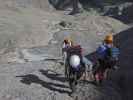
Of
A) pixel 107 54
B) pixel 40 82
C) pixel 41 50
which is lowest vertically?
pixel 41 50

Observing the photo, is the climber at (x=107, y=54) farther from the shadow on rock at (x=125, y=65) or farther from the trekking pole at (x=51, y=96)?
the trekking pole at (x=51, y=96)

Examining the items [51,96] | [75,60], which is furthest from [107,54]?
[51,96]

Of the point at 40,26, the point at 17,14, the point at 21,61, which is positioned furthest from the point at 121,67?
the point at 17,14

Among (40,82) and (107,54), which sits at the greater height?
(107,54)

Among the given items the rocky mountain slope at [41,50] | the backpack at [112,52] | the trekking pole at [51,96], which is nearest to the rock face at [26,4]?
the rocky mountain slope at [41,50]

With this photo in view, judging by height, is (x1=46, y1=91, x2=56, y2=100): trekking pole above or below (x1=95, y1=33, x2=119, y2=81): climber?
below

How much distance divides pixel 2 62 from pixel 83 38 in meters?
7.72

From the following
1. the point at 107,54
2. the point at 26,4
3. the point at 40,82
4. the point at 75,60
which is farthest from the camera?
the point at 26,4

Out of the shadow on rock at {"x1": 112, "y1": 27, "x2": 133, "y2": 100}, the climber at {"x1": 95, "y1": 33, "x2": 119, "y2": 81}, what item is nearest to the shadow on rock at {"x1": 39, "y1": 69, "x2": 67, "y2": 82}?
the shadow on rock at {"x1": 112, "y1": 27, "x2": 133, "y2": 100}

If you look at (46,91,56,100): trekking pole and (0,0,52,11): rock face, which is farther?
(0,0,52,11): rock face

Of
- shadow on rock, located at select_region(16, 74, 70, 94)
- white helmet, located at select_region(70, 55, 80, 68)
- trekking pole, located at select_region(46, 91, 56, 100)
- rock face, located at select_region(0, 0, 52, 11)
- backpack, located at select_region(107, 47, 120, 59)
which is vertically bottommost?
trekking pole, located at select_region(46, 91, 56, 100)

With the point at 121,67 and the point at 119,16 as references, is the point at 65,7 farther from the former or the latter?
the point at 121,67

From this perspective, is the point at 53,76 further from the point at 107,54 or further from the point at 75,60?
the point at 107,54

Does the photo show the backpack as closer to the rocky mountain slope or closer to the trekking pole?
the rocky mountain slope
